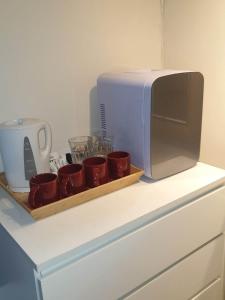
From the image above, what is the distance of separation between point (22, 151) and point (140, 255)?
46 cm

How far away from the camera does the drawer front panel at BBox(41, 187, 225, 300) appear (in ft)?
2.47

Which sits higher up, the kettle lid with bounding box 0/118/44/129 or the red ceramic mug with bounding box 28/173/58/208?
the kettle lid with bounding box 0/118/44/129

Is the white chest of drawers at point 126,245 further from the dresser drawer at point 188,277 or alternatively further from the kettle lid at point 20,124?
the kettle lid at point 20,124

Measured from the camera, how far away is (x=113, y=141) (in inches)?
46.2

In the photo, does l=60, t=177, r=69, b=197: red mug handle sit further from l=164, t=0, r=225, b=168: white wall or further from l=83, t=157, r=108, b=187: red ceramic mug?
l=164, t=0, r=225, b=168: white wall

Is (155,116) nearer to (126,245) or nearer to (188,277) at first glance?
(126,245)

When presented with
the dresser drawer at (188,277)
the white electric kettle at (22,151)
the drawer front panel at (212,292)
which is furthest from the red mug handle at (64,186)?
the drawer front panel at (212,292)

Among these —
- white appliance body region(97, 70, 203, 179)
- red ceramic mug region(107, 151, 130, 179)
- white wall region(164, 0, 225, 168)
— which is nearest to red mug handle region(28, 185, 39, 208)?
red ceramic mug region(107, 151, 130, 179)

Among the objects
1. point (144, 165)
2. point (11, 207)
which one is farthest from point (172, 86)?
point (11, 207)

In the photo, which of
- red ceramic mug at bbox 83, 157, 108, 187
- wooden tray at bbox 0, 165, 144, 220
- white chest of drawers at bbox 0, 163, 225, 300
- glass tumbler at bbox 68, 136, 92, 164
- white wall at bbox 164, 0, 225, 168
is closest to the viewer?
white chest of drawers at bbox 0, 163, 225, 300

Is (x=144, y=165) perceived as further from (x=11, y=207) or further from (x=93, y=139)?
(x=11, y=207)

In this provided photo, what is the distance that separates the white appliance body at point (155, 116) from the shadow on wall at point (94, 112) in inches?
4.0

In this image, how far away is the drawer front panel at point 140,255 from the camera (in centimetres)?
75

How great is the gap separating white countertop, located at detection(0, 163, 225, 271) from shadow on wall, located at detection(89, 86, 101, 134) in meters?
0.37
